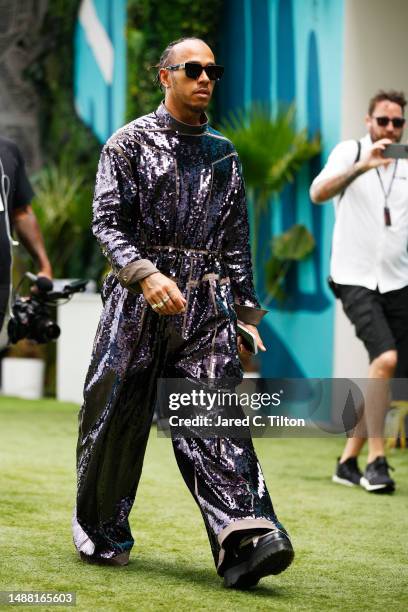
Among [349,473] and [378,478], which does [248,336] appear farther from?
[349,473]

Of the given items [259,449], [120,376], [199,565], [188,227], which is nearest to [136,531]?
[199,565]

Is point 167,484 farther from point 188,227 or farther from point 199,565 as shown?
point 188,227

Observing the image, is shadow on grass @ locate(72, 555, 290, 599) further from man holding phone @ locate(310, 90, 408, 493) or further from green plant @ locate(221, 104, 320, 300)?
green plant @ locate(221, 104, 320, 300)

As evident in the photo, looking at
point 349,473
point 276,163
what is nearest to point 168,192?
point 349,473

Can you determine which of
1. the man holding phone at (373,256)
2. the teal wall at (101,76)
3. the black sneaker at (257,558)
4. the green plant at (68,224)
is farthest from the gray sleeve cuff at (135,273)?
the teal wall at (101,76)

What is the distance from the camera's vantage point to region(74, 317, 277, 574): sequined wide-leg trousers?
4355mm

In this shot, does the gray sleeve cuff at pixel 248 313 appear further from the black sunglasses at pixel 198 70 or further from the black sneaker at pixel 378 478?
the black sneaker at pixel 378 478

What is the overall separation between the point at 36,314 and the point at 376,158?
5.88 feet

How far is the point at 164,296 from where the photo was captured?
4.19 m

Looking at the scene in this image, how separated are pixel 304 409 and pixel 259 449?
0.55 meters

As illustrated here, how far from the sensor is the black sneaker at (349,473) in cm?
718

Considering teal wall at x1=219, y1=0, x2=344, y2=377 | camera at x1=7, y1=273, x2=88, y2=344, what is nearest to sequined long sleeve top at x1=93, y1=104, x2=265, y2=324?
camera at x1=7, y1=273, x2=88, y2=344

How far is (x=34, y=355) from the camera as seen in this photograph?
1241 cm

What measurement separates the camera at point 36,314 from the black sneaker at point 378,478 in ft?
5.95
